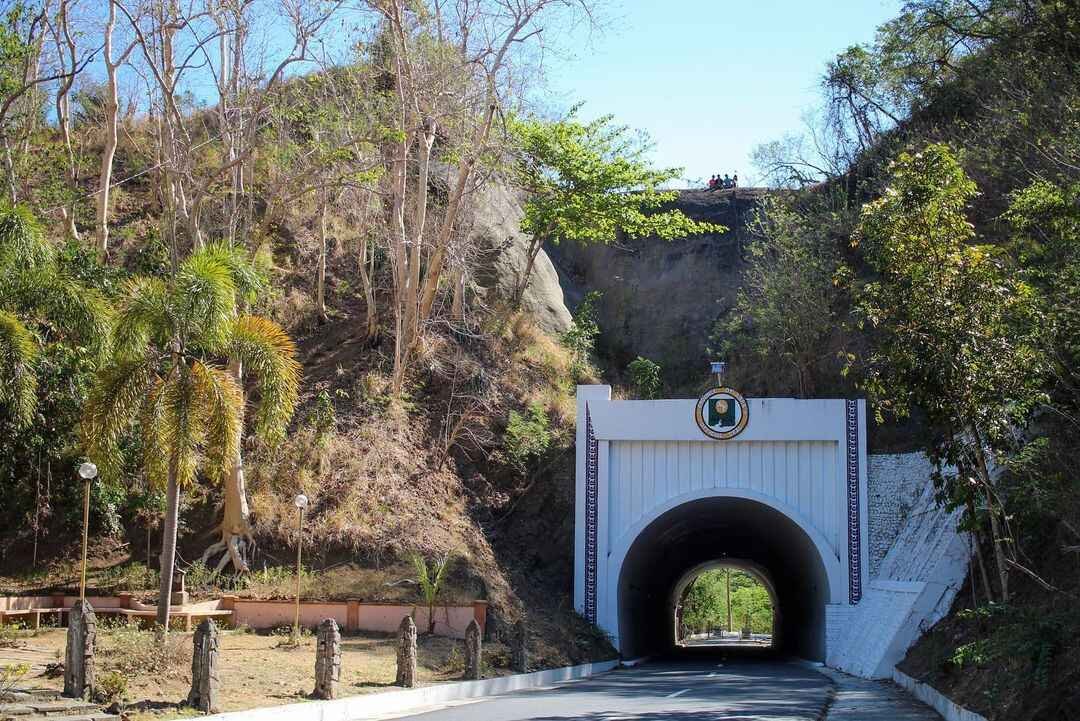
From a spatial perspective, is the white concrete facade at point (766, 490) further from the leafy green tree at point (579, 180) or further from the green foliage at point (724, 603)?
the green foliage at point (724, 603)

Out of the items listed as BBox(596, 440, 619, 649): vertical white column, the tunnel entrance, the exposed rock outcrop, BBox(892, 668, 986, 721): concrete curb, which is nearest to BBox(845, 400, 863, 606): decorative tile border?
the tunnel entrance

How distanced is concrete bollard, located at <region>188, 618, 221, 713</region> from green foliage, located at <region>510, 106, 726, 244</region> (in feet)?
64.3

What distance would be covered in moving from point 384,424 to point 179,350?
12.3 meters

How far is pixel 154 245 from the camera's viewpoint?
2691 cm

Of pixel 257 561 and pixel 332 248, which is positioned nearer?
pixel 257 561

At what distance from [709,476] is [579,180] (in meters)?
9.39

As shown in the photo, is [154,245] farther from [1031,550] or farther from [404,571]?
[1031,550]

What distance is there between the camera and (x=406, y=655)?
14.5 metres

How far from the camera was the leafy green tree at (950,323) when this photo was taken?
1271cm

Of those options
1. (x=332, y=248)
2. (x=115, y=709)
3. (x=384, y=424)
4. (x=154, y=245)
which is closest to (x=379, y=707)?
(x=115, y=709)

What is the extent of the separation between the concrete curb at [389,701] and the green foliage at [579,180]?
13695 mm

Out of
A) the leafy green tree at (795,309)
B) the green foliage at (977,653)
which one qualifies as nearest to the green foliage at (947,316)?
the green foliage at (977,653)

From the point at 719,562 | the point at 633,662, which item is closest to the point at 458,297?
the point at 633,662

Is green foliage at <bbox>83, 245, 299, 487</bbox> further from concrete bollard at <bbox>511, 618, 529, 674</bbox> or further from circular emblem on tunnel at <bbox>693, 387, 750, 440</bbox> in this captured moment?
circular emblem on tunnel at <bbox>693, 387, 750, 440</bbox>
